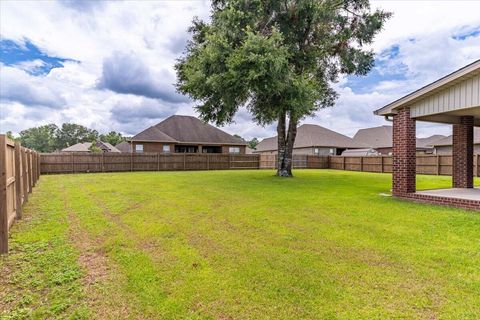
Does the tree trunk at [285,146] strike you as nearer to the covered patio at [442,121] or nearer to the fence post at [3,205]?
the covered patio at [442,121]

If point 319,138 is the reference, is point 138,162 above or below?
below

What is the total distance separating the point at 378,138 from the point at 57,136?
76.2 metres

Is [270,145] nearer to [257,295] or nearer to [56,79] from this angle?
[56,79]

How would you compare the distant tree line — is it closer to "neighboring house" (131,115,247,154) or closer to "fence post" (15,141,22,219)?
"neighboring house" (131,115,247,154)

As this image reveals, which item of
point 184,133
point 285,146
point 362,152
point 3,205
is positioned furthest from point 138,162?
point 362,152

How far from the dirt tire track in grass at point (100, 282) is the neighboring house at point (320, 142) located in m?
34.5

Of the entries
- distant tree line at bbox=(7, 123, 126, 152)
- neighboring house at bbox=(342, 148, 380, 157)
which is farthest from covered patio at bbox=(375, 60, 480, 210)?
distant tree line at bbox=(7, 123, 126, 152)

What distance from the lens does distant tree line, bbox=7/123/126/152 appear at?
72562 millimetres

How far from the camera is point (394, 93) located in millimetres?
18344

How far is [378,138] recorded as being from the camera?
39.9 meters

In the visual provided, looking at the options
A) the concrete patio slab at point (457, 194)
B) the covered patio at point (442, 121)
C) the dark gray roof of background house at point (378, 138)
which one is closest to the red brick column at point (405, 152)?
the covered patio at point (442, 121)

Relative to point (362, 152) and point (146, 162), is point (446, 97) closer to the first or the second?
point (146, 162)

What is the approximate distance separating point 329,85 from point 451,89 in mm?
10795

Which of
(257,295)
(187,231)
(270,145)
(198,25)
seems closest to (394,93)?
(198,25)
